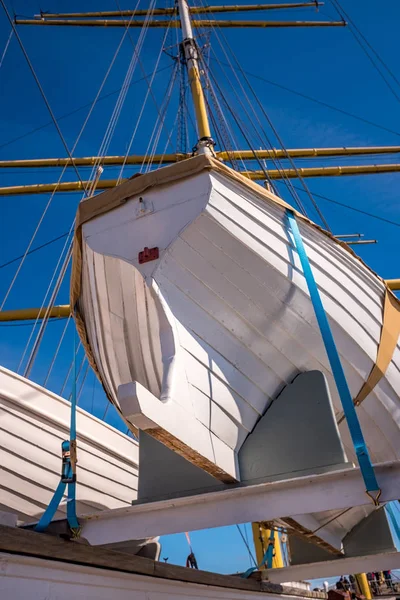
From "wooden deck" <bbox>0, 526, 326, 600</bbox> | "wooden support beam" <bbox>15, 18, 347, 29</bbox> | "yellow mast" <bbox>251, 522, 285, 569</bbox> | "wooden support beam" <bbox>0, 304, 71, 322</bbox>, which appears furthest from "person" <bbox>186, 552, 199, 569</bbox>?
"wooden support beam" <bbox>15, 18, 347, 29</bbox>

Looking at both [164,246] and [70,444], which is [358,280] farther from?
[70,444]

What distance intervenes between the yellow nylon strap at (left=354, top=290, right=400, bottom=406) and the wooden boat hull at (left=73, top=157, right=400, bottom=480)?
0.07 metres

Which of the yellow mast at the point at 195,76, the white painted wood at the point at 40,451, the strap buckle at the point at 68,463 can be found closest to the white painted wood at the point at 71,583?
the strap buckle at the point at 68,463

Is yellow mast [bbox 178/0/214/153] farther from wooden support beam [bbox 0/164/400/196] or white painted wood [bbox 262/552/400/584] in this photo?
white painted wood [bbox 262/552/400/584]

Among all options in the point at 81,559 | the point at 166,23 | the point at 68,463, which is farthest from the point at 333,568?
the point at 166,23

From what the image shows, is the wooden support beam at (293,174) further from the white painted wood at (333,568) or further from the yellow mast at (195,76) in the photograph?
the white painted wood at (333,568)

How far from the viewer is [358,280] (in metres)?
4.39

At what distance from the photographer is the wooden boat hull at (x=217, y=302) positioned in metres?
3.46

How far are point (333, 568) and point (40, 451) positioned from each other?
2671 mm

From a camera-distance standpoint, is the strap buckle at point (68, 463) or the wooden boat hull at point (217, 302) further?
the wooden boat hull at point (217, 302)

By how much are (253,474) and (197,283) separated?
1.34m

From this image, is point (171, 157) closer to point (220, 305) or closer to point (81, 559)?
point (220, 305)

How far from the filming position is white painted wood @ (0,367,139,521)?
14.8ft

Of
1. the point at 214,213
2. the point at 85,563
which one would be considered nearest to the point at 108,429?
the point at 214,213
